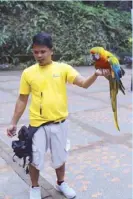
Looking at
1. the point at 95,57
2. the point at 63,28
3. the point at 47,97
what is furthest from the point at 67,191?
the point at 63,28

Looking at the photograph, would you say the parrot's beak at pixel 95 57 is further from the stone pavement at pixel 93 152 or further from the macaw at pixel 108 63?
the stone pavement at pixel 93 152

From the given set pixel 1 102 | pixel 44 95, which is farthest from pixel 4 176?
pixel 1 102

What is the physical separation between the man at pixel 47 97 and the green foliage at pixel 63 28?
9.91 m

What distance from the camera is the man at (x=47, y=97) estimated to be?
2420 millimetres

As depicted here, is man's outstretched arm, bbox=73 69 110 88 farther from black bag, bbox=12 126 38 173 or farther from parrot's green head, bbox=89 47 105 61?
black bag, bbox=12 126 38 173

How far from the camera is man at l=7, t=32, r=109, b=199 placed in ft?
7.94

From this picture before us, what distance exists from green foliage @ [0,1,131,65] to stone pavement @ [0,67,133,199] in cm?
644

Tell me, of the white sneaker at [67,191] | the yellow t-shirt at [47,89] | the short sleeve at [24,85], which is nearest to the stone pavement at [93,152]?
the white sneaker at [67,191]

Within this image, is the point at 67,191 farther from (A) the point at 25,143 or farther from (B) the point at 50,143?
(A) the point at 25,143

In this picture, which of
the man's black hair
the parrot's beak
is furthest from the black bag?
the parrot's beak

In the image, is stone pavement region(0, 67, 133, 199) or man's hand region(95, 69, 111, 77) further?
stone pavement region(0, 67, 133, 199)

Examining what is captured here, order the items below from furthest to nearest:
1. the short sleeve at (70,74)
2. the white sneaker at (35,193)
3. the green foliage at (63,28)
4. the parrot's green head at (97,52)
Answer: the green foliage at (63,28), the white sneaker at (35,193), the short sleeve at (70,74), the parrot's green head at (97,52)

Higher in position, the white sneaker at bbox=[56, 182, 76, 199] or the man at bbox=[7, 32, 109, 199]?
the man at bbox=[7, 32, 109, 199]

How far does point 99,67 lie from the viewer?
2129 millimetres
